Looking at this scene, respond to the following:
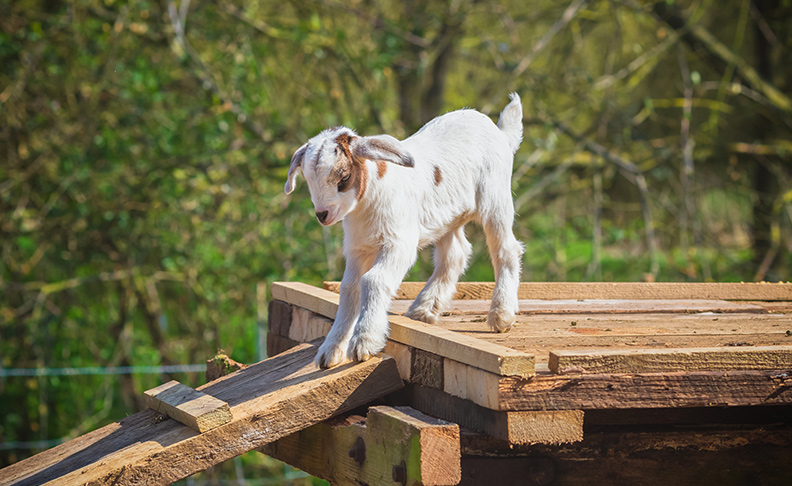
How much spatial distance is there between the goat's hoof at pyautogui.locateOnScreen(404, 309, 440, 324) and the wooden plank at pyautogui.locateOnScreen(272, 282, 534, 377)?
0.15 meters

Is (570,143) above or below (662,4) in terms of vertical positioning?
below

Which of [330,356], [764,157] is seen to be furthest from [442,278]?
[764,157]

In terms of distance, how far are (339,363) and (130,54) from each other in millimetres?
4914

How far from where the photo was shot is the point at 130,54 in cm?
675

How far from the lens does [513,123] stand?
11.5 ft

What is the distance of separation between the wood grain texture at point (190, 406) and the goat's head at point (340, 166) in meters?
0.66

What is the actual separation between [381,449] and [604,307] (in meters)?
1.57

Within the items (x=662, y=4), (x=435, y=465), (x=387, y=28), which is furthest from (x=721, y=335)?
(x=662, y=4)

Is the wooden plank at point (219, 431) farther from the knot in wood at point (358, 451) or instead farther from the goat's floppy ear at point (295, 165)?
the goat's floppy ear at point (295, 165)

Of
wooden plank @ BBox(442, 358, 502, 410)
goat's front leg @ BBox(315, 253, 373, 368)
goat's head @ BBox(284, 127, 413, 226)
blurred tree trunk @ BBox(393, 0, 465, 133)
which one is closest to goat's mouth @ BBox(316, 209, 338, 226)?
goat's head @ BBox(284, 127, 413, 226)

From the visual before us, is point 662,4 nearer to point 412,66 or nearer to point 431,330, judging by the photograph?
point 412,66

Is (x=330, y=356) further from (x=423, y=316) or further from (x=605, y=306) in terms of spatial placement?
(x=605, y=306)

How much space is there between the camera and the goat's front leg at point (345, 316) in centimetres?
271

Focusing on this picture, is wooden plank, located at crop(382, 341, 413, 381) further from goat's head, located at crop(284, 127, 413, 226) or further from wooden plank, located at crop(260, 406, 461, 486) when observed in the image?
goat's head, located at crop(284, 127, 413, 226)
